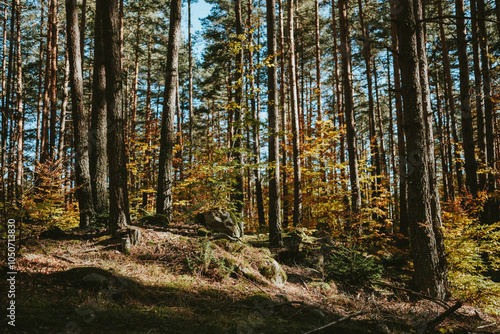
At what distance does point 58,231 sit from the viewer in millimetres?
6383

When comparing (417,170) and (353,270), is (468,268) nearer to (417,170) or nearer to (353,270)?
(353,270)

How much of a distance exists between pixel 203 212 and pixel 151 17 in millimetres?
16512

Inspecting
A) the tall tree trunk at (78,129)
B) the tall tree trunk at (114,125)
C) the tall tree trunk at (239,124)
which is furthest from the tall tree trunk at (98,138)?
the tall tree trunk at (239,124)

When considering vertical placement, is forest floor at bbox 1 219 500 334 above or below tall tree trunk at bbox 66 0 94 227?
below

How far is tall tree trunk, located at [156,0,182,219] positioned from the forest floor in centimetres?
118

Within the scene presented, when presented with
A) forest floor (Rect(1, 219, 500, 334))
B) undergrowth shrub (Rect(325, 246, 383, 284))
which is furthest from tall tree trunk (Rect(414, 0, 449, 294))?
undergrowth shrub (Rect(325, 246, 383, 284))

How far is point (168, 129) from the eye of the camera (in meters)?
8.27

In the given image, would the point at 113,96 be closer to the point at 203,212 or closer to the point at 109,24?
the point at 109,24

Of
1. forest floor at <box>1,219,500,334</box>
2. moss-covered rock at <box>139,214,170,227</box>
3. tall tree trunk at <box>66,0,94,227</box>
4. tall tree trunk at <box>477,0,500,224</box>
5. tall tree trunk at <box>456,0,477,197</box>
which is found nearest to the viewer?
forest floor at <box>1,219,500,334</box>

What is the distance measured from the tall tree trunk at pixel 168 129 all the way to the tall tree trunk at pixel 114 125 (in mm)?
1650

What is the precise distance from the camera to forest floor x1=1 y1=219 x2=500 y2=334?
3.35 metres

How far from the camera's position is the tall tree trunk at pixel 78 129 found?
24.1 feet

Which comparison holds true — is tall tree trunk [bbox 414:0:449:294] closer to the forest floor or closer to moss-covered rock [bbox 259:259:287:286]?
the forest floor

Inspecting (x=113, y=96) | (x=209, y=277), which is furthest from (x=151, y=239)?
(x=113, y=96)
